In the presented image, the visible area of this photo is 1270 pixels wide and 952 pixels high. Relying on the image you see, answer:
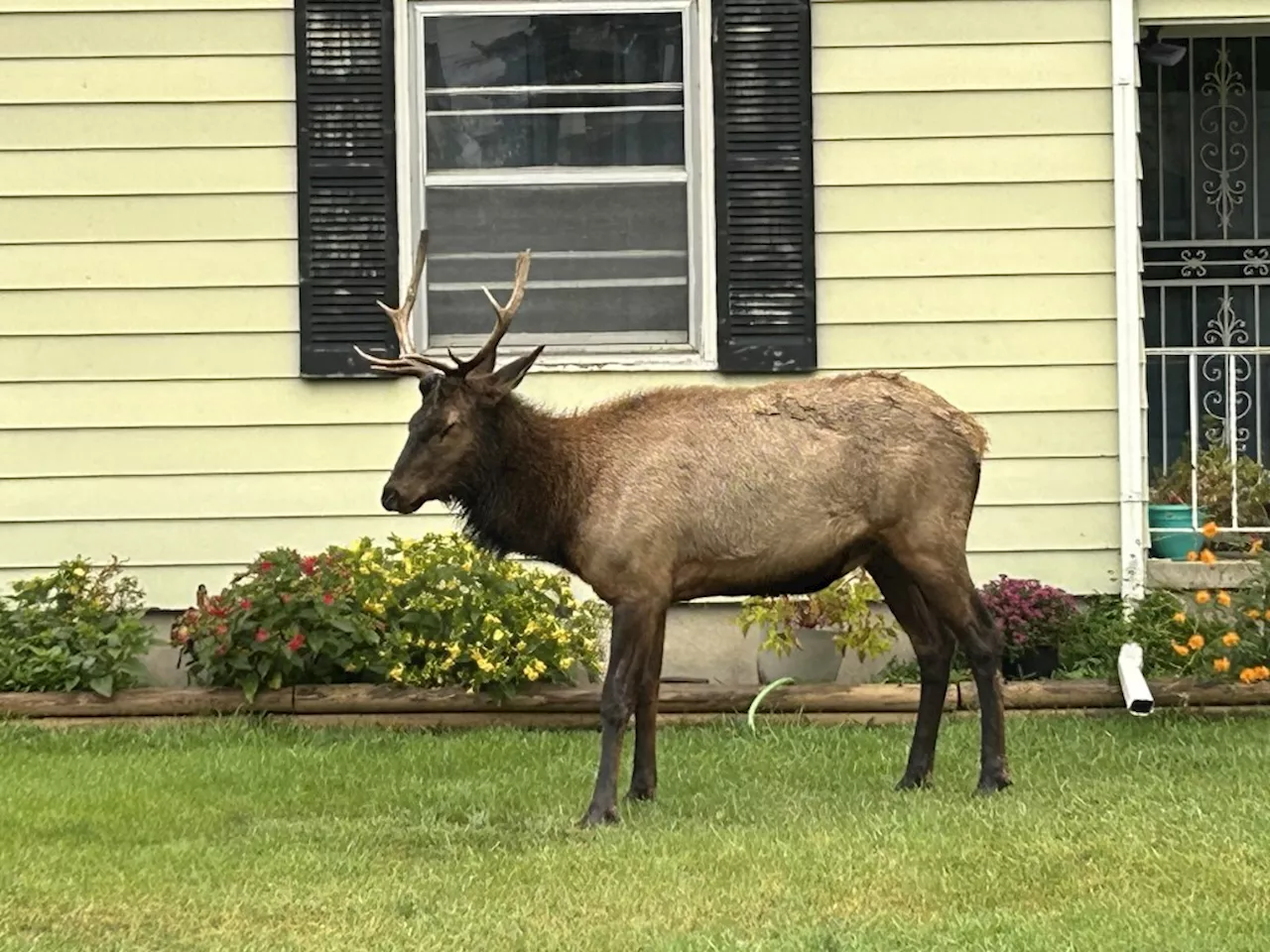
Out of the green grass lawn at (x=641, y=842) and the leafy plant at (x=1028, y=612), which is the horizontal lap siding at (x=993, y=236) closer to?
the leafy plant at (x=1028, y=612)

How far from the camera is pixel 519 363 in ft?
22.3

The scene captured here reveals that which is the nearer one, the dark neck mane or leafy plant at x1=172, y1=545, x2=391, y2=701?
the dark neck mane

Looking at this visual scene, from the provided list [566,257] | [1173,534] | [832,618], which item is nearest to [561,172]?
[566,257]

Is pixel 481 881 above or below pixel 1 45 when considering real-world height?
below

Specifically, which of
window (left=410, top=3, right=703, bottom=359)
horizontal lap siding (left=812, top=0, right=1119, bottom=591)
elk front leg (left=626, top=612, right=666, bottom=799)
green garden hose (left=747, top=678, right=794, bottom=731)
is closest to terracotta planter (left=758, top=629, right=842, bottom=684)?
green garden hose (left=747, top=678, right=794, bottom=731)

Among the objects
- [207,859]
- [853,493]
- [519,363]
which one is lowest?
[207,859]

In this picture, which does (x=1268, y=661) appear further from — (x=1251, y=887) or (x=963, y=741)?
(x=1251, y=887)

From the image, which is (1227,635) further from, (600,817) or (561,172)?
(561,172)

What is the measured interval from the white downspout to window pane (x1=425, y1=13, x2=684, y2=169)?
2054mm

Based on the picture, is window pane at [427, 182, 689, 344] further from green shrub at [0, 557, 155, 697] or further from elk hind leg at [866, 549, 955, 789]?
elk hind leg at [866, 549, 955, 789]

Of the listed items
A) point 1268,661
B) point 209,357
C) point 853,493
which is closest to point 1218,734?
point 1268,661

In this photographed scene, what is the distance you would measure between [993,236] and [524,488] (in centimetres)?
343

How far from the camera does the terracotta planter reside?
8.98m

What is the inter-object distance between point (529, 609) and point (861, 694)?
147 centimetres
